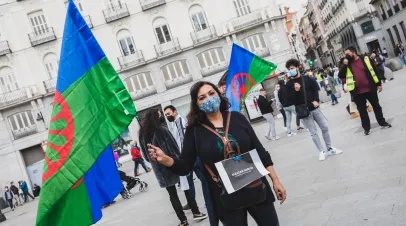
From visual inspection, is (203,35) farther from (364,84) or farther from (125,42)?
(364,84)

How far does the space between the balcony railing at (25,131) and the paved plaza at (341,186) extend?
855 inches

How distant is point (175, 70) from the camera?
3019 centimetres

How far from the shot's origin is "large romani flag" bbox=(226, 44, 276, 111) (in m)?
9.16

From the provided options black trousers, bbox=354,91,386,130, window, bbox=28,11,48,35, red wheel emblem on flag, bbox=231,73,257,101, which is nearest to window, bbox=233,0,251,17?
window, bbox=28,11,48,35

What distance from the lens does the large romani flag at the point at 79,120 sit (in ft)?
10.9

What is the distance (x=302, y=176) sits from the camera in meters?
7.00

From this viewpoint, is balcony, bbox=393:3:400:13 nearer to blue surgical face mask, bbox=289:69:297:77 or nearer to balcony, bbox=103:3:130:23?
balcony, bbox=103:3:130:23

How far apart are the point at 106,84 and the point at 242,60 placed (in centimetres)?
605

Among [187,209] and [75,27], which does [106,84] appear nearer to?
[75,27]

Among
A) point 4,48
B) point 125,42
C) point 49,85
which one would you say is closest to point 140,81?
point 125,42

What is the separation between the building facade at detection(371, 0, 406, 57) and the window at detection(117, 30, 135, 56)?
2426cm

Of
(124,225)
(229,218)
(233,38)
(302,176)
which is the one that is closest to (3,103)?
(233,38)

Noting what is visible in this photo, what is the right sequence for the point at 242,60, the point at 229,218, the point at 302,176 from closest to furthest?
the point at 229,218, the point at 302,176, the point at 242,60

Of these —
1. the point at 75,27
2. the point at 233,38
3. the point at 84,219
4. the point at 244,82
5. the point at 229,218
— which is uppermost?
the point at 233,38
